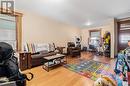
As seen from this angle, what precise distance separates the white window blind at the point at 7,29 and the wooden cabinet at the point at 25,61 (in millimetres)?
798

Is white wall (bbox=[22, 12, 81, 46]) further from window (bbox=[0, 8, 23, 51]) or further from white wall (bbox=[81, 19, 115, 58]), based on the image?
white wall (bbox=[81, 19, 115, 58])

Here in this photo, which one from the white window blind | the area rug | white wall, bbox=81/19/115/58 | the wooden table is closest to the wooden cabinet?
the wooden table

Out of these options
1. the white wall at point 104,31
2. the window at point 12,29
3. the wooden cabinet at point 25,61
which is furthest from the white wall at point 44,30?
the white wall at point 104,31

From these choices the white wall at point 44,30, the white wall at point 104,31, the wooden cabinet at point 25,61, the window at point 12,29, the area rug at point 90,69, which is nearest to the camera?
the area rug at point 90,69

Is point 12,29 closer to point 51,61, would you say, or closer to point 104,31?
point 51,61

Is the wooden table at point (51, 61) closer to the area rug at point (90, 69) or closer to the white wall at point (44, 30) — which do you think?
the area rug at point (90, 69)

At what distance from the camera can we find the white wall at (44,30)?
4348 millimetres

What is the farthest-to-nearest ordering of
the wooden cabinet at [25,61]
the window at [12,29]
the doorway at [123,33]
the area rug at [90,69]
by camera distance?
the doorway at [123,33], the window at [12,29], the wooden cabinet at [25,61], the area rug at [90,69]

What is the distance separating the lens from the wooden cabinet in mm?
3531

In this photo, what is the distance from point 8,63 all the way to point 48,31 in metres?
4.25

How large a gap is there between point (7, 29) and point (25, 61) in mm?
1487

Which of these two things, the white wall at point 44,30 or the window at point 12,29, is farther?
the white wall at point 44,30

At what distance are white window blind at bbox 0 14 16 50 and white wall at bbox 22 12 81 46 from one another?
1.30 feet

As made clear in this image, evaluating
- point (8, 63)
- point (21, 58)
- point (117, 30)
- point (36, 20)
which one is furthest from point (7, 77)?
point (117, 30)
